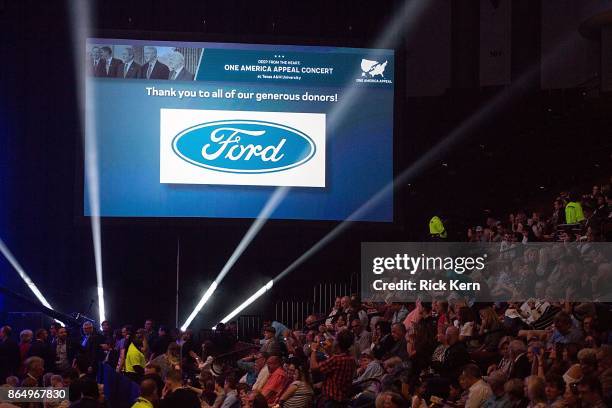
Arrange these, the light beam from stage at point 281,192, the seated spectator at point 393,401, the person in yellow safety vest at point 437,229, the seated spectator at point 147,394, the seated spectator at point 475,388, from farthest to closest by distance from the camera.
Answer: the person in yellow safety vest at point 437,229 < the light beam from stage at point 281,192 < the seated spectator at point 475,388 < the seated spectator at point 393,401 < the seated spectator at point 147,394

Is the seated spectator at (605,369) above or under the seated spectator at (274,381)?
above

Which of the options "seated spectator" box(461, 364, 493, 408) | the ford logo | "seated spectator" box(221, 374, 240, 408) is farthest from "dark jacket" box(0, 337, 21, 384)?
"seated spectator" box(461, 364, 493, 408)

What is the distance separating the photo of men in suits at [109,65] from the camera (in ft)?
45.3

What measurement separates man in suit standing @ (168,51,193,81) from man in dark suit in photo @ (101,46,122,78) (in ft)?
2.33

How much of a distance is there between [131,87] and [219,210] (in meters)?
2.08

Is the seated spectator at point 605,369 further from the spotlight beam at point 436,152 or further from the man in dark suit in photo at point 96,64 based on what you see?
the man in dark suit in photo at point 96,64

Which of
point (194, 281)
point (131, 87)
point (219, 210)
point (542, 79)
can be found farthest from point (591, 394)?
point (542, 79)

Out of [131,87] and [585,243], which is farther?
[131,87]

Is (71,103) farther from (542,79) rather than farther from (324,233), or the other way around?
(542,79)

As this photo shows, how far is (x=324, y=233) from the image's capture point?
1584 centimetres

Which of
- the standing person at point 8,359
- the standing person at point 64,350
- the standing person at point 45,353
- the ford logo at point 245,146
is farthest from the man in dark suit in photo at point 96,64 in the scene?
the standing person at point 8,359

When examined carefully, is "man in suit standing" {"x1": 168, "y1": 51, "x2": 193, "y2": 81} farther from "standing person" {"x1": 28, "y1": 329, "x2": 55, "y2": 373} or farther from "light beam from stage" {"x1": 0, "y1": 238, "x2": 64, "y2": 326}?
"standing person" {"x1": 28, "y1": 329, "x2": 55, "y2": 373}

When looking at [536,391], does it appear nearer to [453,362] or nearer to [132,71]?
[453,362]

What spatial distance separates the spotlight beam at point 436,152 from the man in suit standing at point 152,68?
3230mm
